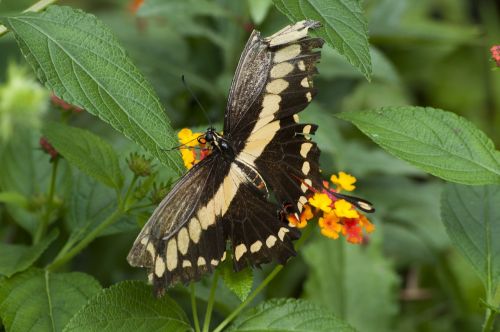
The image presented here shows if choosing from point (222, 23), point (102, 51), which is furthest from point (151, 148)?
point (222, 23)

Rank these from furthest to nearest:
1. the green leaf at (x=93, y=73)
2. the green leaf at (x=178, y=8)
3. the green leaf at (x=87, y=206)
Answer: the green leaf at (x=178, y=8), the green leaf at (x=87, y=206), the green leaf at (x=93, y=73)

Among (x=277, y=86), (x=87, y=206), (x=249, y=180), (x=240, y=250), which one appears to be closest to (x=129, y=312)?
(x=240, y=250)

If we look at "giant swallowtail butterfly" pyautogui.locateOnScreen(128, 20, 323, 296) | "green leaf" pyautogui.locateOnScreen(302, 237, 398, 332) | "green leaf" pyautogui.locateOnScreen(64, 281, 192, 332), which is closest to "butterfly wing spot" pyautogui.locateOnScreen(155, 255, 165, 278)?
"giant swallowtail butterfly" pyautogui.locateOnScreen(128, 20, 323, 296)

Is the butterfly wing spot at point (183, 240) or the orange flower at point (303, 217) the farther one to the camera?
the orange flower at point (303, 217)

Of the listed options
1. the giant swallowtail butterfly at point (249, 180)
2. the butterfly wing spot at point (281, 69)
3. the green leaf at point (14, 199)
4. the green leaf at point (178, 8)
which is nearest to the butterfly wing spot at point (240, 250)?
the giant swallowtail butterfly at point (249, 180)

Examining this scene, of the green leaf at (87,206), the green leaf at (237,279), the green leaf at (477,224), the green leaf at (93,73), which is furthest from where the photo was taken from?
the green leaf at (87,206)

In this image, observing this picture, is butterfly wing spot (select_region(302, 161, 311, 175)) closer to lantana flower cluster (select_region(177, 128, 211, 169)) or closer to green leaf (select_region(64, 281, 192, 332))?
lantana flower cluster (select_region(177, 128, 211, 169))

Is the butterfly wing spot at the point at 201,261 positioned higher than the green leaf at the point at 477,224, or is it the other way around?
the butterfly wing spot at the point at 201,261

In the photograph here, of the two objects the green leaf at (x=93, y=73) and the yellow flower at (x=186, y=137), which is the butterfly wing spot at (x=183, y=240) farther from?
the yellow flower at (x=186, y=137)
